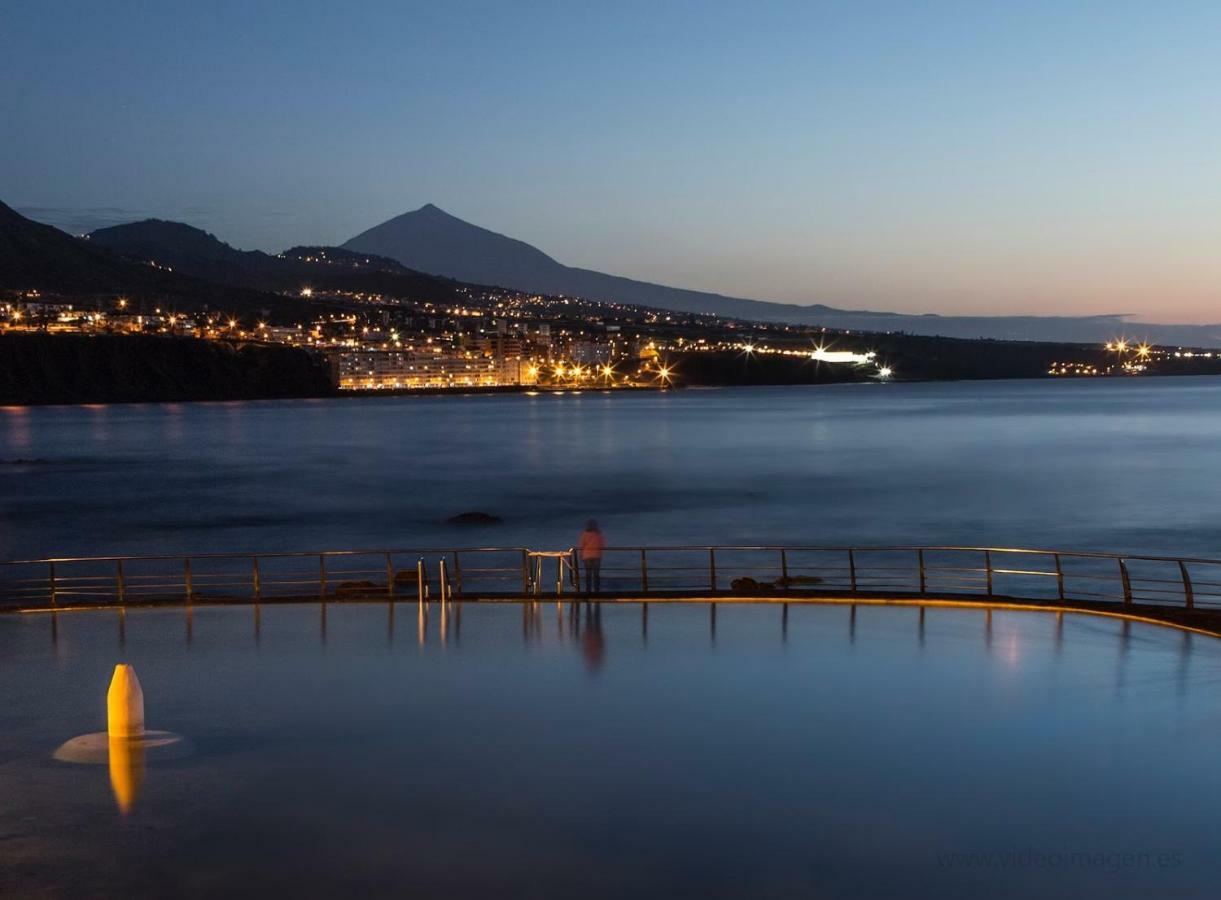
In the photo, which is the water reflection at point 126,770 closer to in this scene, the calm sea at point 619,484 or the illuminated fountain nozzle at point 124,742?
the illuminated fountain nozzle at point 124,742

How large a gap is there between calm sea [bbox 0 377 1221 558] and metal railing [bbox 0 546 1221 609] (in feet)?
21.6

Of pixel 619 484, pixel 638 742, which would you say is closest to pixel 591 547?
pixel 638 742

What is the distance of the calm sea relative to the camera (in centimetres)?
4453

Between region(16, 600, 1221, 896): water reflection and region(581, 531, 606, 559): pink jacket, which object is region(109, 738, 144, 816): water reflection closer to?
region(16, 600, 1221, 896): water reflection

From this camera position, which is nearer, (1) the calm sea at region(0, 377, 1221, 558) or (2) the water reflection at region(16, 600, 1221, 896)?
(2) the water reflection at region(16, 600, 1221, 896)

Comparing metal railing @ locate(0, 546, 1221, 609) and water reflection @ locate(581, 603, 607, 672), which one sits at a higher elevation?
water reflection @ locate(581, 603, 607, 672)

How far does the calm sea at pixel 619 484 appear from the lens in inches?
1753

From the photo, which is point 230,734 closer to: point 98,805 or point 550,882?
point 98,805

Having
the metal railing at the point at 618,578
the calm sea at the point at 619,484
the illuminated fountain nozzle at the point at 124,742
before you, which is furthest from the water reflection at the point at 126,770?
the calm sea at the point at 619,484

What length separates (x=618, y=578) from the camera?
2741 cm

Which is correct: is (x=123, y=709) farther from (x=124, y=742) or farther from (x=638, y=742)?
(x=638, y=742)

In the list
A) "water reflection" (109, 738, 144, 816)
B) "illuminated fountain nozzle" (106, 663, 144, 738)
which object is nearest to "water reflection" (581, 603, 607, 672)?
"illuminated fountain nozzle" (106, 663, 144, 738)

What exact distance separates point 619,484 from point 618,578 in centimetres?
3748

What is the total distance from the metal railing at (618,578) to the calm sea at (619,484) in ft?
21.6
